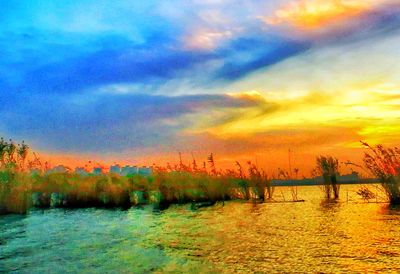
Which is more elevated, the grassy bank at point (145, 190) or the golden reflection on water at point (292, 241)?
the grassy bank at point (145, 190)

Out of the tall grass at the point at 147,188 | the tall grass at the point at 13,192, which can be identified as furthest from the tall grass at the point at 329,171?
the tall grass at the point at 13,192

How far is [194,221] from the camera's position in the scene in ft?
67.8

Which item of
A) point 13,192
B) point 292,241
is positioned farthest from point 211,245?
point 13,192

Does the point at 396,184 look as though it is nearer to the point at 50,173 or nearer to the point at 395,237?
the point at 395,237

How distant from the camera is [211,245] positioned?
44.9 ft

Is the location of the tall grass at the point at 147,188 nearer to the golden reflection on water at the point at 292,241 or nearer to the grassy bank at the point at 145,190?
the grassy bank at the point at 145,190

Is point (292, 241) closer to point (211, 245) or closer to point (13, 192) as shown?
point (211, 245)

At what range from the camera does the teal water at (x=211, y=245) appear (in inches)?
418

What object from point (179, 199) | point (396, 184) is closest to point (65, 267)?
point (396, 184)

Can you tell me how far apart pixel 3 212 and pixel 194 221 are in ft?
43.5

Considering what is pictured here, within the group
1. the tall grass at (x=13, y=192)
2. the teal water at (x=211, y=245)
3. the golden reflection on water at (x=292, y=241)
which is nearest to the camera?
the golden reflection on water at (x=292, y=241)

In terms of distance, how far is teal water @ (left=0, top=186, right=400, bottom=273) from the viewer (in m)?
10.6

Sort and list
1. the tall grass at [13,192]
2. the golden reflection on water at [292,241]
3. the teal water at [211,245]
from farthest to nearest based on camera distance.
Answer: the tall grass at [13,192]
the teal water at [211,245]
the golden reflection on water at [292,241]

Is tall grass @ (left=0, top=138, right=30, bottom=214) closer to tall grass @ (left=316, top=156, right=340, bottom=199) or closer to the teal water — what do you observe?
the teal water
